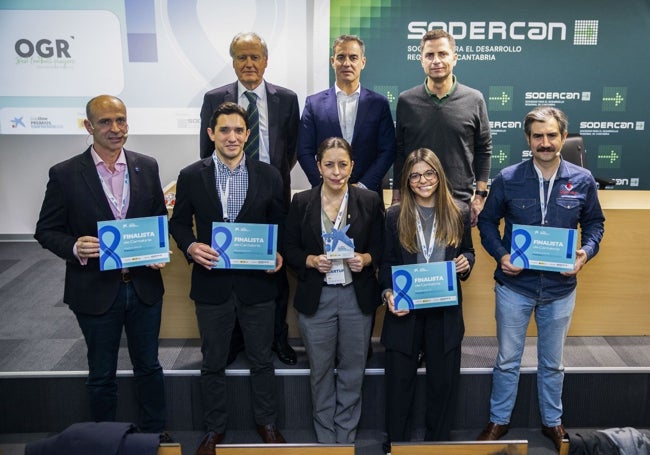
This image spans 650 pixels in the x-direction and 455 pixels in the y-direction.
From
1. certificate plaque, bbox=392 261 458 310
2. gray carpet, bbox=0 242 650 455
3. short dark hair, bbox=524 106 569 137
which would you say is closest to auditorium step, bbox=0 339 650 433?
gray carpet, bbox=0 242 650 455

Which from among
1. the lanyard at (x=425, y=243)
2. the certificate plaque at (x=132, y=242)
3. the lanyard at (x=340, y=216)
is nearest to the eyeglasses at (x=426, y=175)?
the lanyard at (x=425, y=243)

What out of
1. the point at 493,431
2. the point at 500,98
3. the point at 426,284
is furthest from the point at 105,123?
the point at 500,98

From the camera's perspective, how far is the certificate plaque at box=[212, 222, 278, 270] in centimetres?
276

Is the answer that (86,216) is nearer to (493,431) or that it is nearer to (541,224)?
(541,224)

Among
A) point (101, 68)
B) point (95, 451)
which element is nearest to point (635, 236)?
point (95, 451)

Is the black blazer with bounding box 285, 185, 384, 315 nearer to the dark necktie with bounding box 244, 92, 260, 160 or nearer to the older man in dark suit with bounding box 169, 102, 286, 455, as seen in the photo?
the older man in dark suit with bounding box 169, 102, 286, 455

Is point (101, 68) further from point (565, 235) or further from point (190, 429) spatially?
point (565, 235)

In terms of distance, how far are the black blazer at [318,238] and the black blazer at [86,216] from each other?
65cm

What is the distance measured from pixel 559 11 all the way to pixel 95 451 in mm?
5224

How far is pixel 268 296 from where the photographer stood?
2932 mm

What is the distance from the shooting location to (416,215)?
271 cm

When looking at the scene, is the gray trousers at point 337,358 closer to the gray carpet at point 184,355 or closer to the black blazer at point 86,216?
the gray carpet at point 184,355

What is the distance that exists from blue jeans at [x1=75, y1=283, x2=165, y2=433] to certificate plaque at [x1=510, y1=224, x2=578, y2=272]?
5.43ft

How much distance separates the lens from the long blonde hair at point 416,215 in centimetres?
269
